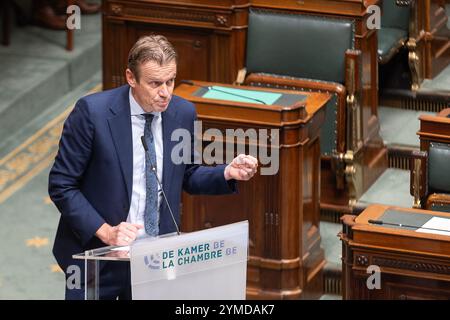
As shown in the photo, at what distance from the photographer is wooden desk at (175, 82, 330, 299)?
180 inches

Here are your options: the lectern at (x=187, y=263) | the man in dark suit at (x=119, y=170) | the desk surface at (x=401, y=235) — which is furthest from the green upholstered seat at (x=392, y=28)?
the lectern at (x=187, y=263)

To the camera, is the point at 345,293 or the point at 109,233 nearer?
the point at 109,233

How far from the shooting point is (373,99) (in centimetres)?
527

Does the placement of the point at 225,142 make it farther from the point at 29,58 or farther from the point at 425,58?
the point at 29,58

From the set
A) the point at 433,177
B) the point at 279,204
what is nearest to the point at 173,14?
the point at 279,204

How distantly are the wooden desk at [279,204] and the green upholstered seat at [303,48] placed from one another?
9.2 inches

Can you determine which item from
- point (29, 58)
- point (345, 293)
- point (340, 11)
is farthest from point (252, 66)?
point (29, 58)

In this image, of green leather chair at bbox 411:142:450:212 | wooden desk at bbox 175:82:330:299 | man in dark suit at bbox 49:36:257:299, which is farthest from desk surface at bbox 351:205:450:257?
man in dark suit at bbox 49:36:257:299

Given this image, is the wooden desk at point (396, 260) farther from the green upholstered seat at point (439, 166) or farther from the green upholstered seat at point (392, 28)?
the green upholstered seat at point (392, 28)

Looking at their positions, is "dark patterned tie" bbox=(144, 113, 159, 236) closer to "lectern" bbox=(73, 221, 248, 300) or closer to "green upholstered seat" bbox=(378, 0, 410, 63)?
"lectern" bbox=(73, 221, 248, 300)

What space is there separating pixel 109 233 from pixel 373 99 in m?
2.19

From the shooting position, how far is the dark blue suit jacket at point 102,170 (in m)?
3.31

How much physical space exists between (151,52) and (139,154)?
269mm
